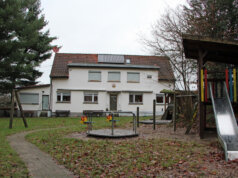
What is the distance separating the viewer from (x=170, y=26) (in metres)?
17.2

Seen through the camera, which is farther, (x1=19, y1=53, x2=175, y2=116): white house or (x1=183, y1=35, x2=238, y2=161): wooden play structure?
(x1=19, y1=53, x2=175, y2=116): white house

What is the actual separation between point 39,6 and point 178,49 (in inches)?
1029

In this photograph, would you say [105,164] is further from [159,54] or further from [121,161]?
[159,54]

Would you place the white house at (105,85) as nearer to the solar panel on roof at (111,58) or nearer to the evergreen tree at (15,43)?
the solar panel on roof at (111,58)

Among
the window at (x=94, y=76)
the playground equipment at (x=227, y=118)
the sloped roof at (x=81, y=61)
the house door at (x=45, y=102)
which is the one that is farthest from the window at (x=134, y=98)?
the playground equipment at (x=227, y=118)

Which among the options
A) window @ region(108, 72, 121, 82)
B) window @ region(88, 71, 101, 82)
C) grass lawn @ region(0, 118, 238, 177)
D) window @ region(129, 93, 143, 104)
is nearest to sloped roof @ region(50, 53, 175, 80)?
window @ region(88, 71, 101, 82)

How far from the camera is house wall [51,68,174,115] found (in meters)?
32.2

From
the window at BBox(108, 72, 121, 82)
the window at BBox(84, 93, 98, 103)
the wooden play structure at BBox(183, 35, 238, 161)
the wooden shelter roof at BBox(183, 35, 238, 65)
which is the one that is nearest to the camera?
the wooden play structure at BBox(183, 35, 238, 161)

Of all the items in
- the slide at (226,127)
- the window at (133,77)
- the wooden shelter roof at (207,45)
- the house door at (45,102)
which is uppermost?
the window at (133,77)

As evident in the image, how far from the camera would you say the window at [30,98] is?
3231 centimetres

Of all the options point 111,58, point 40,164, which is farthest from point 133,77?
point 40,164

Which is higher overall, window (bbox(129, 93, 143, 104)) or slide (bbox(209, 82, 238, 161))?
window (bbox(129, 93, 143, 104))

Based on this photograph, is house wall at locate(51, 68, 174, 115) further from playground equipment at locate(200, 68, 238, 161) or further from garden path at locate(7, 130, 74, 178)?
garden path at locate(7, 130, 74, 178)

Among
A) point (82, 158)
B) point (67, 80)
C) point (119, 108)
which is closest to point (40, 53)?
point (67, 80)
